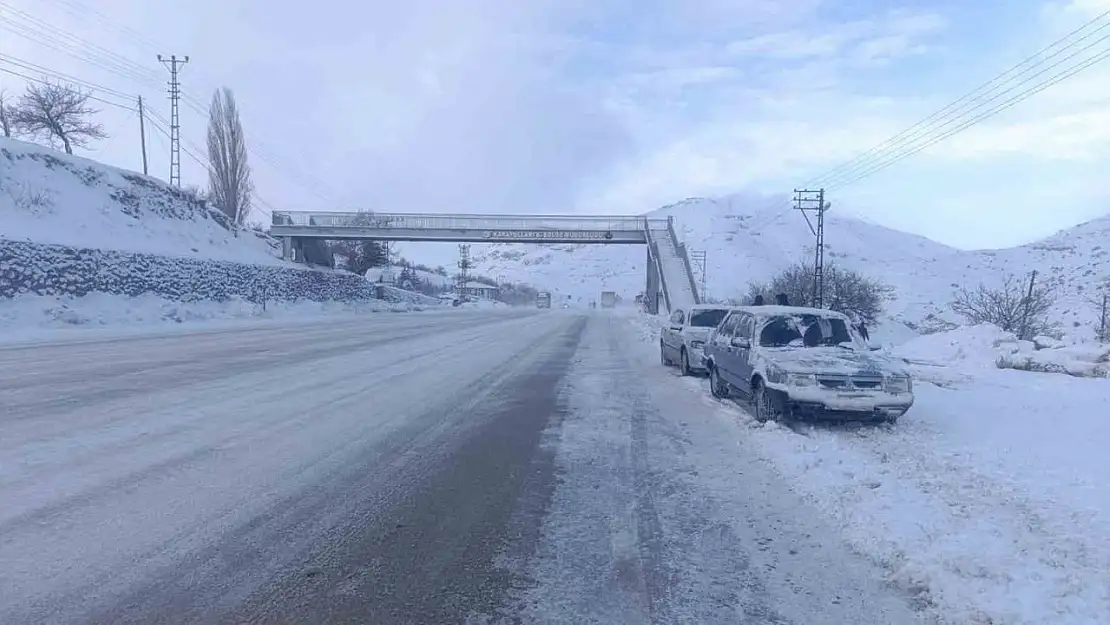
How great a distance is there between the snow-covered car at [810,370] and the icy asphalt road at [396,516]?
842 millimetres

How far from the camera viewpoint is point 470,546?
517 cm

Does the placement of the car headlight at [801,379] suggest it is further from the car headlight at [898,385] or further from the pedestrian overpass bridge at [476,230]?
the pedestrian overpass bridge at [476,230]

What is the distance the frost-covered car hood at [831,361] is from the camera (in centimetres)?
955

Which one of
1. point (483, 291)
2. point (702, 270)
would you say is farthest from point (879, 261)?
point (483, 291)

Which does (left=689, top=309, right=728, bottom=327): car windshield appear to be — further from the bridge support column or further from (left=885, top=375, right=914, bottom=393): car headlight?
the bridge support column

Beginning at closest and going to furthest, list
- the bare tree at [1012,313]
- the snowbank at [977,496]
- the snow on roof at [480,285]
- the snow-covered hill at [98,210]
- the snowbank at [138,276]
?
the snowbank at [977,496] < the snowbank at [138,276] < the bare tree at [1012,313] < the snow-covered hill at [98,210] < the snow on roof at [480,285]

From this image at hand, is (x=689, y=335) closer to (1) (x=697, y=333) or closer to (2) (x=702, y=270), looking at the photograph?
(1) (x=697, y=333)

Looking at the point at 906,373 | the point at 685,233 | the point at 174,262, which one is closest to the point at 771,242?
the point at 685,233

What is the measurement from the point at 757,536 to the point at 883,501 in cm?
143

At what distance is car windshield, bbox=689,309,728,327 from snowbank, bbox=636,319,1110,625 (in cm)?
542

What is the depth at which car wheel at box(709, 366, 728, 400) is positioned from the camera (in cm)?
1279

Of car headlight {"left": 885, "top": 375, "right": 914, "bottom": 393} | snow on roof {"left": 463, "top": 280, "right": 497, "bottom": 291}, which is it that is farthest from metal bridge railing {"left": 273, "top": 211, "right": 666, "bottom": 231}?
snow on roof {"left": 463, "top": 280, "right": 497, "bottom": 291}

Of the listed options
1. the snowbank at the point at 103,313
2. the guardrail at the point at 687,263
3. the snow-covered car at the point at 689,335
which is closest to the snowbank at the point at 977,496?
the snow-covered car at the point at 689,335

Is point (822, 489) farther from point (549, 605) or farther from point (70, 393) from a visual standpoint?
point (70, 393)
